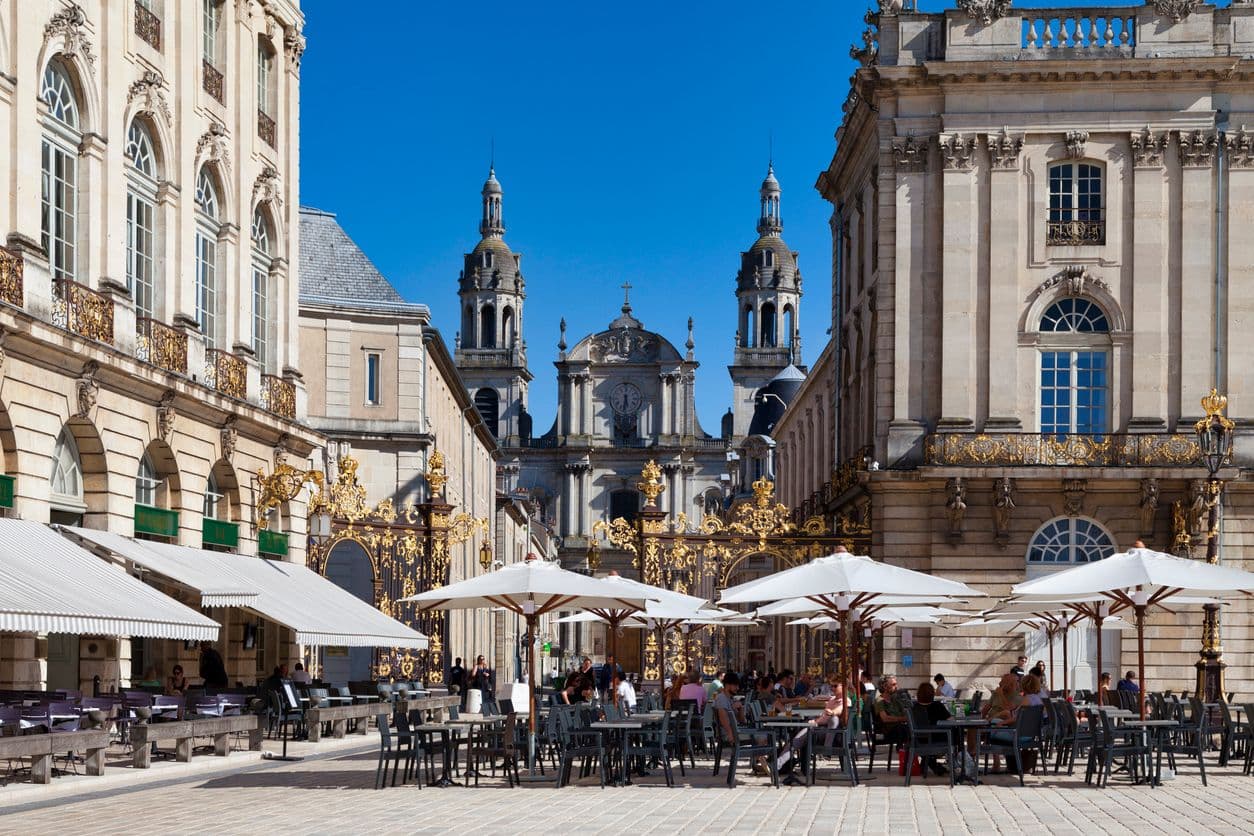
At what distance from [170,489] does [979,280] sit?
59.0ft

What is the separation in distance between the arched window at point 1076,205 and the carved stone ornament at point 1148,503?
16.7ft

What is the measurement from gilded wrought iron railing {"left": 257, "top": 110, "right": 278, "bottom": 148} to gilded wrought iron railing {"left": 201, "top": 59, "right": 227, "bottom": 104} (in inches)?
92.5

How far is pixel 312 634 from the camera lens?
29.5 m

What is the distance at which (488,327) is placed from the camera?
472ft

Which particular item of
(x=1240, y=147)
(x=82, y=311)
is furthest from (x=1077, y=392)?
(x=82, y=311)

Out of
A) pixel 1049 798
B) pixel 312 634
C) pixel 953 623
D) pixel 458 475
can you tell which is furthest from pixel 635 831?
pixel 458 475

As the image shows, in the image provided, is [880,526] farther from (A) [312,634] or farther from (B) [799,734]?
(B) [799,734]

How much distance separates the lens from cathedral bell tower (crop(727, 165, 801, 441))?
457ft

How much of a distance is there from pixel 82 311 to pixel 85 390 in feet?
3.50

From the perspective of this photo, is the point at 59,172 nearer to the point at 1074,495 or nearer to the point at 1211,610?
the point at 1211,610

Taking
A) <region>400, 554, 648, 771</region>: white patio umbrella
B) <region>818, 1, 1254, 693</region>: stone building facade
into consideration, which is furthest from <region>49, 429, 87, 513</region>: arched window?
<region>818, 1, 1254, 693</region>: stone building facade

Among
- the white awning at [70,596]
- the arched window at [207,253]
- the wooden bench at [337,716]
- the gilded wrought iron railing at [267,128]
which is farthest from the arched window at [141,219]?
the wooden bench at [337,716]

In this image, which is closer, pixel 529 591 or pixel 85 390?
pixel 529 591

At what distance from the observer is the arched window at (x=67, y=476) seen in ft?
89.1
